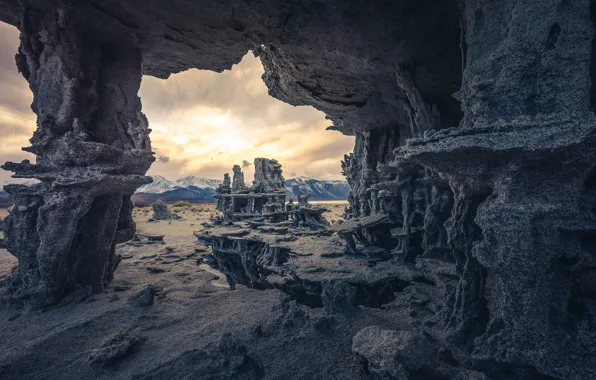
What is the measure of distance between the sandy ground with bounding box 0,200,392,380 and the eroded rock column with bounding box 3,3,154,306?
1001mm

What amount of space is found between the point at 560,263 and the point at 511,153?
1833mm

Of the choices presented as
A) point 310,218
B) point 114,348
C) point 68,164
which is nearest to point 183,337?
point 114,348

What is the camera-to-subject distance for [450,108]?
9.93m

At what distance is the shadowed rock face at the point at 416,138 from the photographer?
11.8 feet

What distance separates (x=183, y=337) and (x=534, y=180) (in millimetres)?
7042

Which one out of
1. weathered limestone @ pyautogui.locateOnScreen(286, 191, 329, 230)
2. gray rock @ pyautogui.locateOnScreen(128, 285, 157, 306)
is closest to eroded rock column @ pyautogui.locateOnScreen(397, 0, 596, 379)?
gray rock @ pyautogui.locateOnScreen(128, 285, 157, 306)

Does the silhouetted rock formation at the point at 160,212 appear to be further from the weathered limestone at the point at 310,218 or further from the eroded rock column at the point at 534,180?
the eroded rock column at the point at 534,180

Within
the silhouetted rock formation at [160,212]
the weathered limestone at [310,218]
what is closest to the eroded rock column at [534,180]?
the weathered limestone at [310,218]

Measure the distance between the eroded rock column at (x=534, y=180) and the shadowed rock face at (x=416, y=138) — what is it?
0.02 metres

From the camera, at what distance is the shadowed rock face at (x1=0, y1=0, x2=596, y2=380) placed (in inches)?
141

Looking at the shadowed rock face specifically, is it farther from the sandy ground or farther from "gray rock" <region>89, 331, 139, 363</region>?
"gray rock" <region>89, 331, 139, 363</region>

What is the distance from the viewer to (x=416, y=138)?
4.32m

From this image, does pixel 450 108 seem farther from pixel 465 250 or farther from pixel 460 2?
pixel 465 250

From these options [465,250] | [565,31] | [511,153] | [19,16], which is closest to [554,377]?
[465,250]
